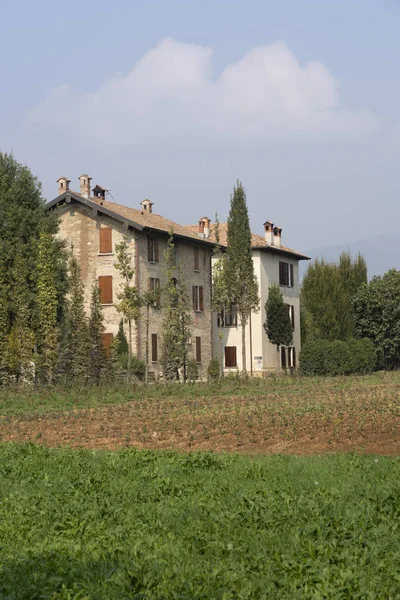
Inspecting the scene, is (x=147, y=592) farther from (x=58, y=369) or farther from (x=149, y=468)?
(x=58, y=369)

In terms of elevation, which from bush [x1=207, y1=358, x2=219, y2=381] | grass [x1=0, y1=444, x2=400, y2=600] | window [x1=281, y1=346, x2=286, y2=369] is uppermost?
window [x1=281, y1=346, x2=286, y2=369]

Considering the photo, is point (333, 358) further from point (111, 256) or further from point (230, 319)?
point (111, 256)

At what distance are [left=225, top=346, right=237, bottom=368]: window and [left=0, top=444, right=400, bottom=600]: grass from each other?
50591 millimetres

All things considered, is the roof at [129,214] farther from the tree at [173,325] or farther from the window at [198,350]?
the window at [198,350]

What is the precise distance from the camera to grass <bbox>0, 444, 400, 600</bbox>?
7.55 metres

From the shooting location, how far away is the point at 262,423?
20.9m

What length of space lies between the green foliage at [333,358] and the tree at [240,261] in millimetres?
6145

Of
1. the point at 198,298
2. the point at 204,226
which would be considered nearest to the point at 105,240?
the point at 198,298

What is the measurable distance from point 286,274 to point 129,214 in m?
18.8

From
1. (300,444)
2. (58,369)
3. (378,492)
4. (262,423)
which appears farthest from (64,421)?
(58,369)

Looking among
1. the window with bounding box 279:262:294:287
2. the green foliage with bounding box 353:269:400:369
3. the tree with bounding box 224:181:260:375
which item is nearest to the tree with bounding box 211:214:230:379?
the tree with bounding box 224:181:260:375

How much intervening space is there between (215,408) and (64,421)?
4.16 meters

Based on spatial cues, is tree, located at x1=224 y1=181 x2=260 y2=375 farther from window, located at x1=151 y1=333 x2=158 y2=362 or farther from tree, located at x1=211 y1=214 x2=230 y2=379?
window, located at x1=151 y1=333 x2=158 y2=362

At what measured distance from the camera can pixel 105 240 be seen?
5391cm
